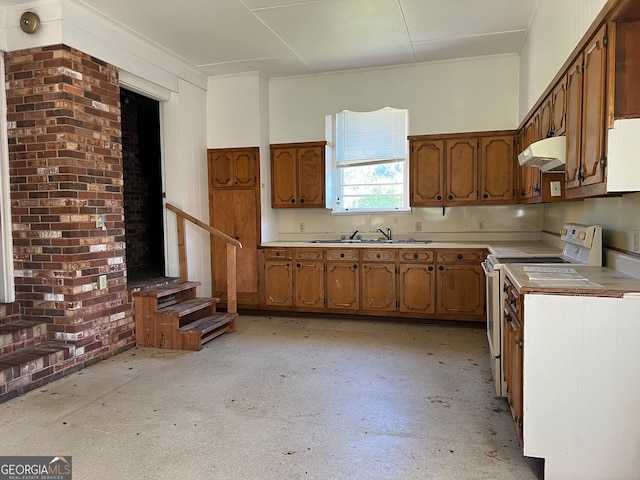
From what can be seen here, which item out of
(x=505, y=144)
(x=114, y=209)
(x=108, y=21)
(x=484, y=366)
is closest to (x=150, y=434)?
(x=114, y=209)

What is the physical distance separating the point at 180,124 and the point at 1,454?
356 cm

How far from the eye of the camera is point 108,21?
3.74 metres

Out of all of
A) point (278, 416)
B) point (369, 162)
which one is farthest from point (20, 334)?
point (369, 162)

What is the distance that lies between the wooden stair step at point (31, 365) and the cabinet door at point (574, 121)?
3.71 meters

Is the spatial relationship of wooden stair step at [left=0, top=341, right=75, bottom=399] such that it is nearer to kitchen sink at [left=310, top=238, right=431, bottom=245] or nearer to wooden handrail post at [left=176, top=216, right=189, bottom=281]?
wooden handrail post at [left=176, top=216, right=189, bottom=281]

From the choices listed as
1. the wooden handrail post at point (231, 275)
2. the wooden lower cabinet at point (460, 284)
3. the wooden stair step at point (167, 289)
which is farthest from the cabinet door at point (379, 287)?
the wooden stair step at point (167, 289)

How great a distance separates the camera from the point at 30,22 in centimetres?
333

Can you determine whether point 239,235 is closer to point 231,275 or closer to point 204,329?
point 231,275

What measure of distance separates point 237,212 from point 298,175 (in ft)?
2.88

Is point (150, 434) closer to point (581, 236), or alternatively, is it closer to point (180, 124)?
point (581, 236)

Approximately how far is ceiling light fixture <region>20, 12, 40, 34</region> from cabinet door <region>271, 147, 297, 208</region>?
2.70m

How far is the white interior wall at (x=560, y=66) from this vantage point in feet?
7.83

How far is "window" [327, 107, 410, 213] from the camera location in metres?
5.24

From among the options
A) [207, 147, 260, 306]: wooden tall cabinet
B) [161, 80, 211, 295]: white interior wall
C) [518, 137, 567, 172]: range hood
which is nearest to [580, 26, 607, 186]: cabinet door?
[518, 137, 567, 172]: range hood
